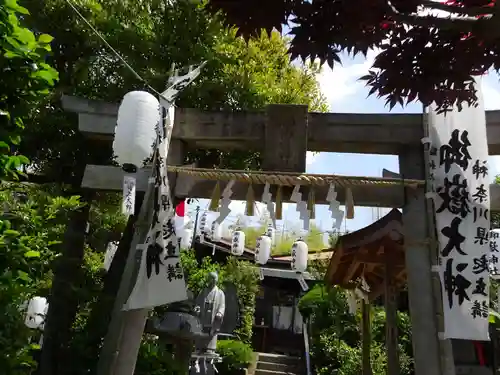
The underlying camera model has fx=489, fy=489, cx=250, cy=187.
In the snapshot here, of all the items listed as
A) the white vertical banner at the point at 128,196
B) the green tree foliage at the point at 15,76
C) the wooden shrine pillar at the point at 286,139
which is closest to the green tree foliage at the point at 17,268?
the green tree foliage at the point at 15,76

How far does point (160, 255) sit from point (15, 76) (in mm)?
2439

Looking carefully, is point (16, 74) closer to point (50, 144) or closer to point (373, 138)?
point (373, 138)

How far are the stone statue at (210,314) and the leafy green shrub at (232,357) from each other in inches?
196

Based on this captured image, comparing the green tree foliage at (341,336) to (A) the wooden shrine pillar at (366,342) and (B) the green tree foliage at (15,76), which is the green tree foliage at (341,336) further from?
(B) the green tree foliage at (15,76)

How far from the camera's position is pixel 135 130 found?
450 cm

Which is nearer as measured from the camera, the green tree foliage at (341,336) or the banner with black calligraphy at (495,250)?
the banner with black calligraphy at (495,250)

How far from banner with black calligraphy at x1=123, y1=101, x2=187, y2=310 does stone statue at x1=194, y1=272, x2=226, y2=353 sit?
3.81m

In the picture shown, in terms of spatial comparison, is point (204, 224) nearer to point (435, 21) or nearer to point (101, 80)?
point (101, 80)

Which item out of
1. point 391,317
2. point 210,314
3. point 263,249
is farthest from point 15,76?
point 263,249

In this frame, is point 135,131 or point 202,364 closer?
→ point 135,131

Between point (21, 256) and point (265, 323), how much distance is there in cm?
1835

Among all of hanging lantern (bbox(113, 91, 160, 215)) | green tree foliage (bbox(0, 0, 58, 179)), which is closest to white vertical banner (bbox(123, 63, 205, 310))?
hanging lantern (bbox(113, 91, 160, 215))

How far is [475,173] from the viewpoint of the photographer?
512 cm

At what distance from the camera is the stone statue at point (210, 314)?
29.3ft
